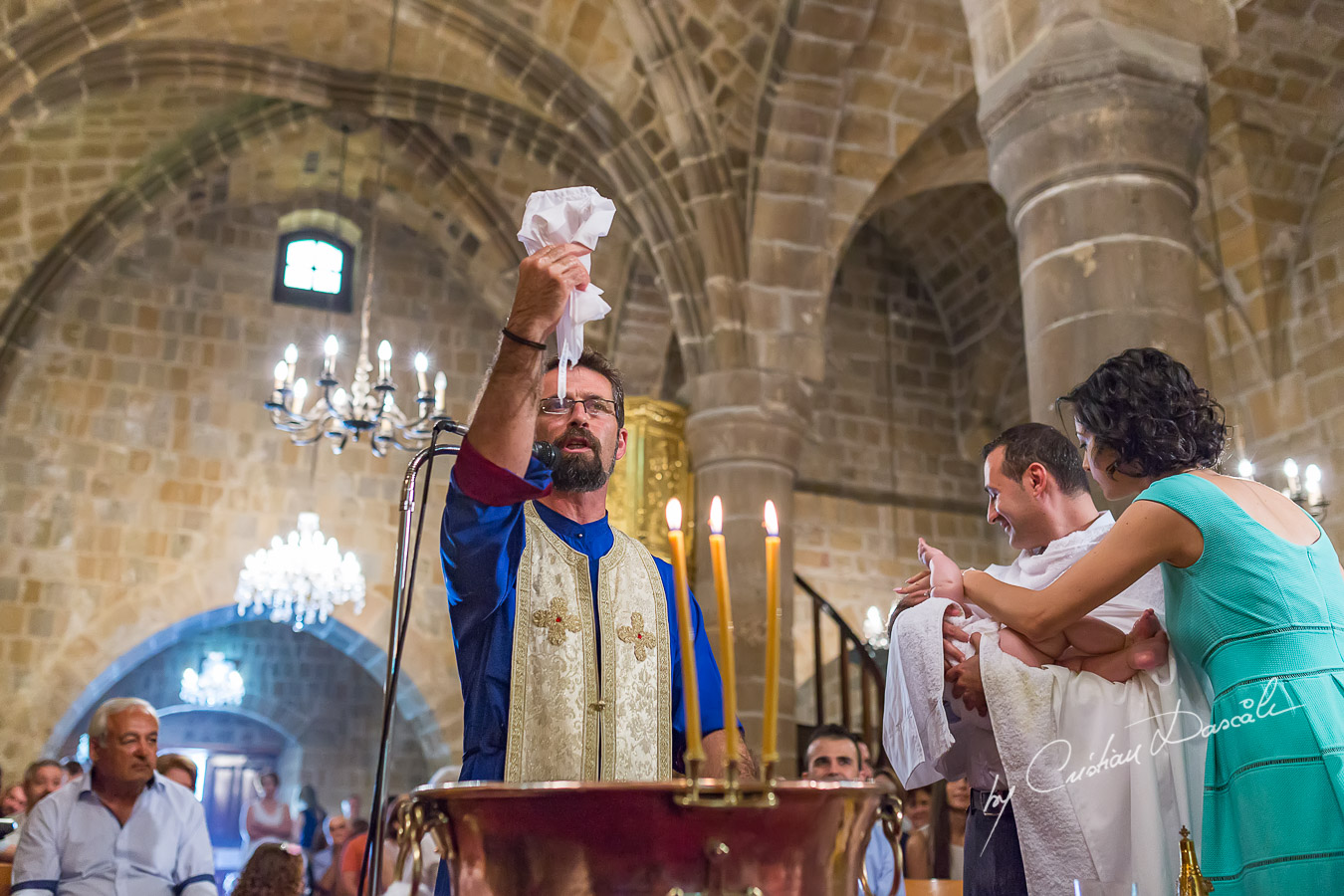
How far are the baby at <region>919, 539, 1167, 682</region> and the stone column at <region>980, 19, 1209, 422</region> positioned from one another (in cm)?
131

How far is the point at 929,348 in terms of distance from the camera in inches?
559

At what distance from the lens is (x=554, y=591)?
2.28 metres

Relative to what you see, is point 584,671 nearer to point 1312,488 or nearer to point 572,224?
point 572,224

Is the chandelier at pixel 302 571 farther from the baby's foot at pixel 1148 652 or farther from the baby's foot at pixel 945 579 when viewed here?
the baby's foot at pixel 1148 652

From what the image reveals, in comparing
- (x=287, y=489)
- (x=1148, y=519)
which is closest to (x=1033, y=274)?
(x=1148, y=519)

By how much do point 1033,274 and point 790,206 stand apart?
17.1 ft

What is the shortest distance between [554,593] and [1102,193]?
8.34ft

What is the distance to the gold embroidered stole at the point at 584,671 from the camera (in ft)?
7.02

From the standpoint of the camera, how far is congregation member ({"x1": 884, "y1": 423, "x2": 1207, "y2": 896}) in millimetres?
2273

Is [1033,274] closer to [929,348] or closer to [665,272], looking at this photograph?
[665,272]

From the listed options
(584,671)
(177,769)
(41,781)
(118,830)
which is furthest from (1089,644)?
(41,781)

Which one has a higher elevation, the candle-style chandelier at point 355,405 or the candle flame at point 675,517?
the candle-style chandelier at point 355,405

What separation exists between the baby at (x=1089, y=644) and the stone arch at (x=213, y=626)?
32.2ft

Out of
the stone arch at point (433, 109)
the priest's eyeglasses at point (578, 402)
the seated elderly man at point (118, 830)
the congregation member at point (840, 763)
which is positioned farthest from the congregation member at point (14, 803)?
the priest's eyeglasses at point (578, 402)
